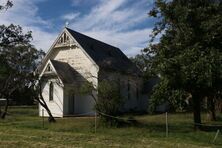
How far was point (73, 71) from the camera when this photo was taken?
41.7 m

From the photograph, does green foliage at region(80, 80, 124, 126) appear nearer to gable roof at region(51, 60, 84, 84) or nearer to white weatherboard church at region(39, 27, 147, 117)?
white weatherboard church at region(39, 27, 147, 117)

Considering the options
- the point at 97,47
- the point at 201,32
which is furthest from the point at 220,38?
the point at 97,47

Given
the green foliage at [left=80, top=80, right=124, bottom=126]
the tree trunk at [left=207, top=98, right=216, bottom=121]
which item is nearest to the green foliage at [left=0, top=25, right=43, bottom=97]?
the green foliage at [left=80, top=80, right=124, bottom=126]

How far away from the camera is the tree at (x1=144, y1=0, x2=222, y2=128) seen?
23531mm

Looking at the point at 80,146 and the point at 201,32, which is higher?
the point at 201,32

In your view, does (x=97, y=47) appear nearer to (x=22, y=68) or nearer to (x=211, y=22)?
(x=22, y=68)

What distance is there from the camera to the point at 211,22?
24062 mm

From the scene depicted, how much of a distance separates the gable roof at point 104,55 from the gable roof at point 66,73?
106 inches

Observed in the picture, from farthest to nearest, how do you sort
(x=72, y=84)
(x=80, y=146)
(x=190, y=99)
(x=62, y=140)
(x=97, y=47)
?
1. (x=97, y=47)
2. (x=72, y=84)
3. (x=190, y=99)
4. (x=62, y=140)
5. (x=80, y=146)

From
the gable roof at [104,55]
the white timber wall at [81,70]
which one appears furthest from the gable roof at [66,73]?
the gable roof at [104,55]

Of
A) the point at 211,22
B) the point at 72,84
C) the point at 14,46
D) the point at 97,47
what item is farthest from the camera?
the point at 97,47

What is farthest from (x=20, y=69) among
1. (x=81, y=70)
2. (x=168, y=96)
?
(x=168, y=96)

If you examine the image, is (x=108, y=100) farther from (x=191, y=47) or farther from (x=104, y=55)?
(x=104, y=55)

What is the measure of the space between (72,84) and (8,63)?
6.98m
